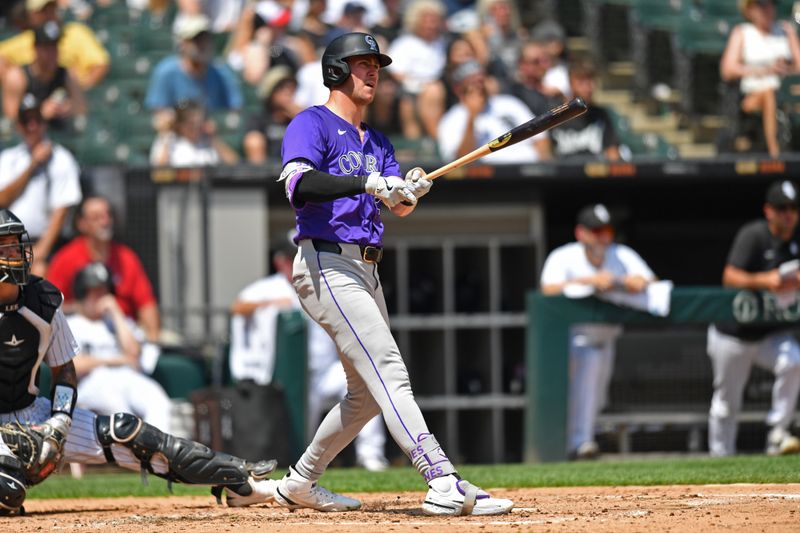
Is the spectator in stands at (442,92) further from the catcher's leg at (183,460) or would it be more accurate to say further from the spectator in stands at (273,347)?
the catcher's leg at (183,460)

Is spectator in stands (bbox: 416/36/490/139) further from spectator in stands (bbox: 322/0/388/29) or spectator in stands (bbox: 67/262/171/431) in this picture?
spectator in stands (bbox: 67/262/171/431)

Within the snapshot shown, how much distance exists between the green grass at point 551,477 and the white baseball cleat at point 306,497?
133 centimetres

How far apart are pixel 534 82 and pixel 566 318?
2848 millimetres

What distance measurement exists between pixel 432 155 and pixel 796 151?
2.74 metres

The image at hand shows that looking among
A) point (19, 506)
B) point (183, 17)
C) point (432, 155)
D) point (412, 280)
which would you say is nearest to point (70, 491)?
point (19, 506)

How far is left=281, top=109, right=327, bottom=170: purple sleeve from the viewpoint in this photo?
16.7 feet

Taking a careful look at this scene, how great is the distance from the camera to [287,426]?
9.09m

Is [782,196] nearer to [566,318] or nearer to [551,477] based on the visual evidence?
[566,318]

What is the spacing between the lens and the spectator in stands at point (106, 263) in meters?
9.30

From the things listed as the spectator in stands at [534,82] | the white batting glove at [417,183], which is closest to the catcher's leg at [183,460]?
the white batting glove at [417,183]

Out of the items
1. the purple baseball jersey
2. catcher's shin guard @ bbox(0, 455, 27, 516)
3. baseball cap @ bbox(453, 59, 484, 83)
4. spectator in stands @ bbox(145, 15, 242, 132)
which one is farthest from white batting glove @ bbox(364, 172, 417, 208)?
spectator in stands @ bbox(145, 15, 242, 132)

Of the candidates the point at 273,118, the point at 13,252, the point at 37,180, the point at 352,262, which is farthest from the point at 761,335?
the point at 13,252

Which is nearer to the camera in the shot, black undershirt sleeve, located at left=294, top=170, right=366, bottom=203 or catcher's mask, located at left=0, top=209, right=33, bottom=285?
black undershirt sleeve, located at left=294, top=170, right=366, bottom=203

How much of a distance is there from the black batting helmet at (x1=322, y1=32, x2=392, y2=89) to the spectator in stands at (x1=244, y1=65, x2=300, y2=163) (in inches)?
199
